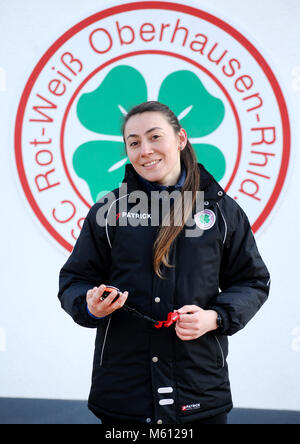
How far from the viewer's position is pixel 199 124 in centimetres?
240

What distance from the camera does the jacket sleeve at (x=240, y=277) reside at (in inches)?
47.3

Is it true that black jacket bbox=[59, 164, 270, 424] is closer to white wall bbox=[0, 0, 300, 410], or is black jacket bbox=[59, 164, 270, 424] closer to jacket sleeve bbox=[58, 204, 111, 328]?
jacket sleeve bbox=[58, 204, 111, 328]

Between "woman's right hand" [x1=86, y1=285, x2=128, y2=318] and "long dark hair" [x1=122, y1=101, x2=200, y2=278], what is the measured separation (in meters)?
0.14

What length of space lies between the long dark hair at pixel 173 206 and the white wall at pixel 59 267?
114 cm

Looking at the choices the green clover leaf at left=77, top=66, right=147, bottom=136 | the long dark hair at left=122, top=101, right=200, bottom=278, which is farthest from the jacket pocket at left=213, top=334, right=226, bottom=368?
the green clover leaf at left=77, top=66, right=147, bottom=136

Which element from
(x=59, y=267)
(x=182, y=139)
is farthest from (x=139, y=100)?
(x=182, y=139)

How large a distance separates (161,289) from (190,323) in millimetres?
117

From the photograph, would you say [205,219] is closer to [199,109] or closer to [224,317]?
[224,317]

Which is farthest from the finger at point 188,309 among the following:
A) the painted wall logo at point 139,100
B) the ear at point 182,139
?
the painted wall logo at point 139,100

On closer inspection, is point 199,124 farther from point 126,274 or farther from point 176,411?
point 176,411

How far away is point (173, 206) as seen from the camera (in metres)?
1.25

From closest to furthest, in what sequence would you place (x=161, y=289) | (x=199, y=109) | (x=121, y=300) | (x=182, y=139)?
1. (x=121, y=300)
2. (x=161, y=289)
3. (x=182, y=139)
4. (x=199, y=109)

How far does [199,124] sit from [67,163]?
0.72m

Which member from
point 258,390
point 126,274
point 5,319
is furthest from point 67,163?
point 258,390
